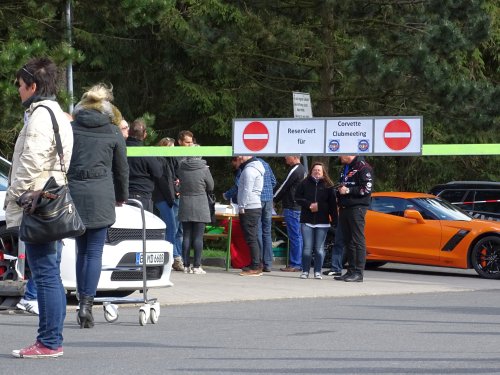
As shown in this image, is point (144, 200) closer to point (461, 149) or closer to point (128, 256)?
point (128, 256)

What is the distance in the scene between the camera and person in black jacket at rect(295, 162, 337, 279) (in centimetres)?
1814

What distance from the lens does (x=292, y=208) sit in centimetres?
1966

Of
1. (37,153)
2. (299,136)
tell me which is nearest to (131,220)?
(37,153)

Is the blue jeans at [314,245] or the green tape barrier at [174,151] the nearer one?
the green tape barrier at [174,151]

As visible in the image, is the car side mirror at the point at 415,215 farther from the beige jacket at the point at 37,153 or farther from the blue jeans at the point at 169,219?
the beige jacket at the point at 37,153

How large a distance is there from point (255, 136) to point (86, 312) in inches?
328

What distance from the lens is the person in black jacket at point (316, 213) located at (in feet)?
59.5

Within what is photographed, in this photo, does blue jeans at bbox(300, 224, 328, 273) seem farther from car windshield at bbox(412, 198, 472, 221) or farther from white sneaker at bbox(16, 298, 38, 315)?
white sneaker at bbox(16, 298, 38, 315)

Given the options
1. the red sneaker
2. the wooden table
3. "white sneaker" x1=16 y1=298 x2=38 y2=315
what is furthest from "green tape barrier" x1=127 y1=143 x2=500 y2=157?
the red sneaker

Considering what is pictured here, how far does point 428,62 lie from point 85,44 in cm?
1114

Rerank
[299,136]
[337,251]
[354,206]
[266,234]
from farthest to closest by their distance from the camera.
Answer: [266,234] < [337,251] < [299,136] < [354,206]

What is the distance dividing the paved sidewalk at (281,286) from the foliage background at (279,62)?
17.8 feet

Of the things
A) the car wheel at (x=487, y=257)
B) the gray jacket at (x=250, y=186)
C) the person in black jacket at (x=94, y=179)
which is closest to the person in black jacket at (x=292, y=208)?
the gray jacket at (x=250, y=186)

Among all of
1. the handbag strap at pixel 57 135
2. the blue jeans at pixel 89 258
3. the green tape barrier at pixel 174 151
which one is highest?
the handbag strap at pixel 57 135
